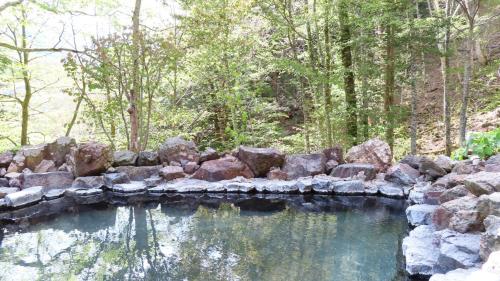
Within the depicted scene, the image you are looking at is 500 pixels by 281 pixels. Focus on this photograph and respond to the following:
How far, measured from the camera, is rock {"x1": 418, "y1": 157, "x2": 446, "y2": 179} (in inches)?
242

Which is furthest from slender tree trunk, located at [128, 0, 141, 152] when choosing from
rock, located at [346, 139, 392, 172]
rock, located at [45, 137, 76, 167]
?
rock, located at [346, 139, 392, 172]

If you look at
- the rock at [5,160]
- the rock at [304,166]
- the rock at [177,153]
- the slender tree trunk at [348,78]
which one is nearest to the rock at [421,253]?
the rock at [304,166]

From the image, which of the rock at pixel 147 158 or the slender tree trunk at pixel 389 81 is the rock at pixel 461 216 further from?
the rock at pixel 147 158

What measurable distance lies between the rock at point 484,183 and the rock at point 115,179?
5.88m

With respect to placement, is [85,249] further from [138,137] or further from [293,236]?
[138,137]

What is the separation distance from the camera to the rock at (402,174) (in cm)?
643

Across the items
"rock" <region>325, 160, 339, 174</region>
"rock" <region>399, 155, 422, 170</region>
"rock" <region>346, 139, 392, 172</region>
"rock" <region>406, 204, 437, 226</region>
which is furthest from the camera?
"rock" <region>325, 160, 339, 174</region>

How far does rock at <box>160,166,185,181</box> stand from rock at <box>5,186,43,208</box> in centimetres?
209

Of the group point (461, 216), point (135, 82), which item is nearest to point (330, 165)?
point (461, 216)

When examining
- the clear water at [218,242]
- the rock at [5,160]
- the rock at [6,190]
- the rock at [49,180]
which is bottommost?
the clear water at [218,242]

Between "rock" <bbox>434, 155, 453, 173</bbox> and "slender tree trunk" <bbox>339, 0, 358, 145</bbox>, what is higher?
"slender tree trunk" <bbox>339, 0, 358, 145</bbox>

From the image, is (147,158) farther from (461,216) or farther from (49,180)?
(461,216)

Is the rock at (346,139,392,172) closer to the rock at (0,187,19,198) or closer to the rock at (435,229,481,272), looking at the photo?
the rock at (435,229,481,272)

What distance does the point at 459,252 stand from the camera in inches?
118
